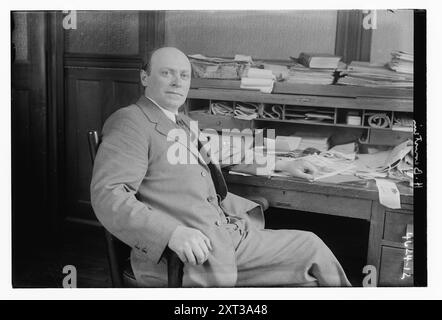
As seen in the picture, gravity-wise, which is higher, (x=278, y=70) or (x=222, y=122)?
(x=278, y=70)

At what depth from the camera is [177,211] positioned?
7.89 ft

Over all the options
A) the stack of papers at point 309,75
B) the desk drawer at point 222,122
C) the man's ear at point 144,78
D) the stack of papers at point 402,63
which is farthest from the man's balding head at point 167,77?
the stack of papers at point 402,63

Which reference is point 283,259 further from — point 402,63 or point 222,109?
point 402,63

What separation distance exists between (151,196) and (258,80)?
73 cm

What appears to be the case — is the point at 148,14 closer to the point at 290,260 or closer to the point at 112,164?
the point at 112,164

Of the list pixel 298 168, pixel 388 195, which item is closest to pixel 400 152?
pixel 388 195

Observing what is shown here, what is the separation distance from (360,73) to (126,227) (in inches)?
48.7

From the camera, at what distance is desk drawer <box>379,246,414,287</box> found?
8.23 feet

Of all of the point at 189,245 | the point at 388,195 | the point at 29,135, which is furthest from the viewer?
the point at 29,135

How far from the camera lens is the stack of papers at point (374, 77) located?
8.23 feet

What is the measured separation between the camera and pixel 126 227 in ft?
7.59

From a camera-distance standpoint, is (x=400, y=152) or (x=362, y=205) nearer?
(x=362, y=205)

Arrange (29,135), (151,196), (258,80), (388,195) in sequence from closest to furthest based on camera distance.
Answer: (151,196) < (388,195) < (258,80) < (29,135)
